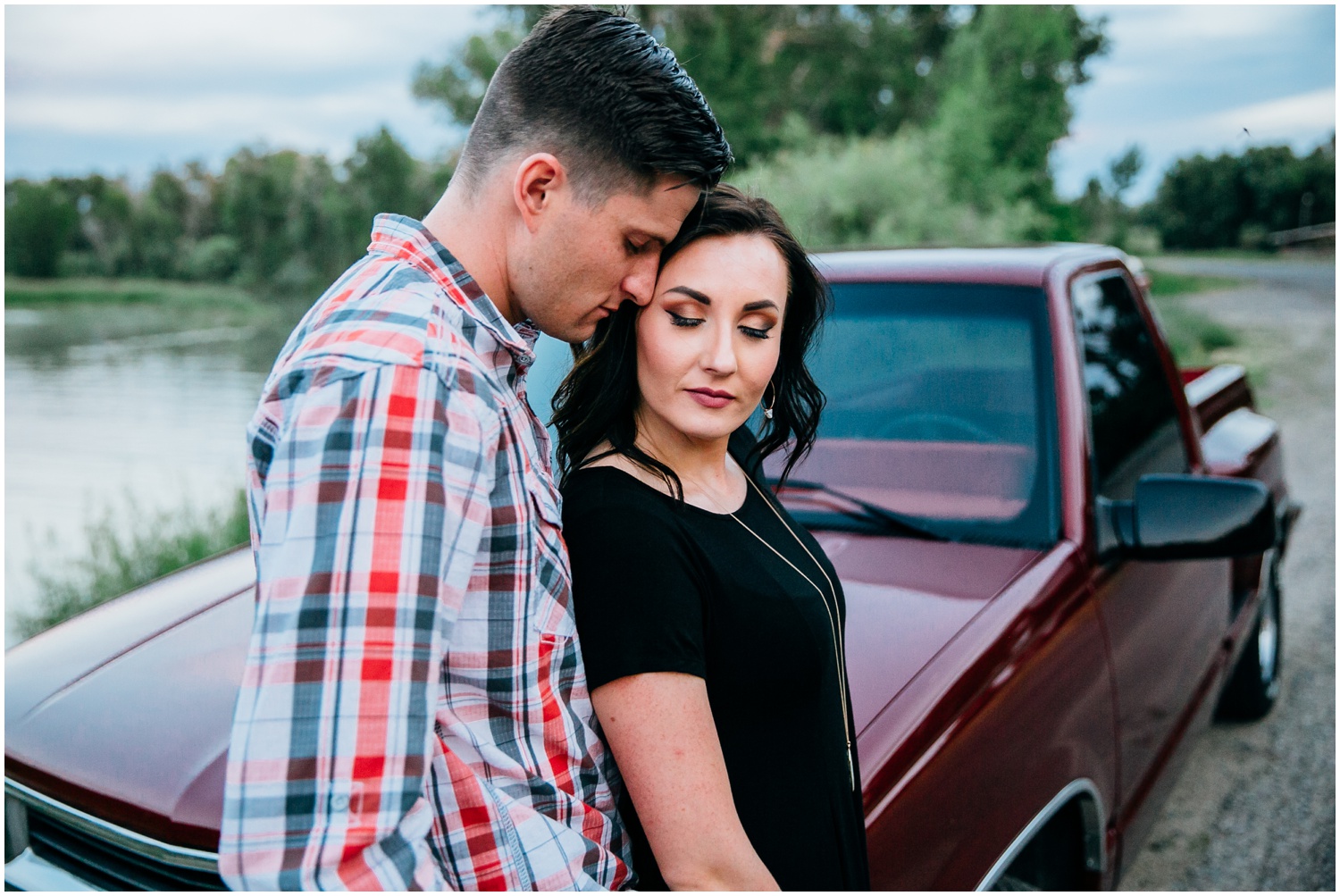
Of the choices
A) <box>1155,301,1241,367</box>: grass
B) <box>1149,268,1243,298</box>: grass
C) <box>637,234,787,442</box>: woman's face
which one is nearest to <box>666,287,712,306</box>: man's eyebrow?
<box>637,234,787,442</box>: woman's face

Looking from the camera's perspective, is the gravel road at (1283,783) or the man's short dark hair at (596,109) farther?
the gravel road at (1283,783)

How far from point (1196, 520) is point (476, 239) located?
1.96 meters

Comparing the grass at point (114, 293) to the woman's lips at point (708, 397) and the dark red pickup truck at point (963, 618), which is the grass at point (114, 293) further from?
the woman's lips at point (708, 397)

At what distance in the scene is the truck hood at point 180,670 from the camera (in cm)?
171

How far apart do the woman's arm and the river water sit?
4.25 ft

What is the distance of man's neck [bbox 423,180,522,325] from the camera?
51.7 inches

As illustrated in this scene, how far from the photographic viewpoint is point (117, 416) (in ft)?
32.9

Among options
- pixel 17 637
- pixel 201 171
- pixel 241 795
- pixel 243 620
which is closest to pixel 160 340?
pixel 201 171

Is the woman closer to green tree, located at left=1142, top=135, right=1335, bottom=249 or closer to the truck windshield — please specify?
the truck windshield

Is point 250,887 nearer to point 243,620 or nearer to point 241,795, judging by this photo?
point 241,795

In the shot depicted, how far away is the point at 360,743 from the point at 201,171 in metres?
17.4

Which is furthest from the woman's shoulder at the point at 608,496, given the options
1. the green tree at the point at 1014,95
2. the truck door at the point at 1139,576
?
the green tree at the point at 1014,95

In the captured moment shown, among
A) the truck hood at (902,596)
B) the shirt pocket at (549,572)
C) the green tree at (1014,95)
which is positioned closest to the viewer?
the shirt pocket at (549,572)

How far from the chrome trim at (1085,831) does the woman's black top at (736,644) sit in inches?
22.6
